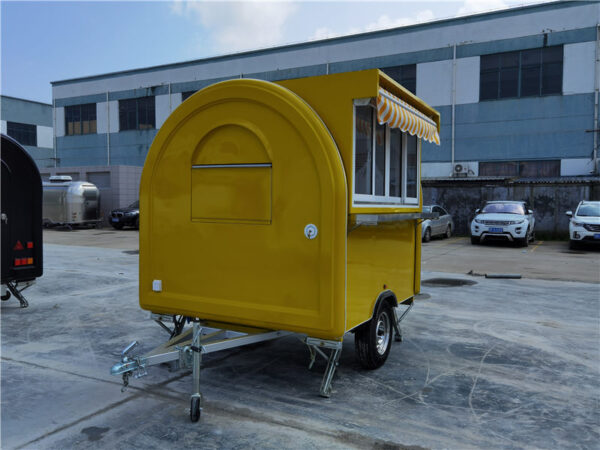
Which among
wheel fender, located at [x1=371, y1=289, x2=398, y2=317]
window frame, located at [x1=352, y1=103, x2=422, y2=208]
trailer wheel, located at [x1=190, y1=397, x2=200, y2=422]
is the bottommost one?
trailer wheel, located at [x1=190, y1=397, x2=200, y2=422]

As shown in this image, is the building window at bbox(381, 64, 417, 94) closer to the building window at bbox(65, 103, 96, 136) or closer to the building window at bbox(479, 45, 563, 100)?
the building window at bbox(479, 45, 563, 100)

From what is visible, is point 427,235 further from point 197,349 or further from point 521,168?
point 197,349

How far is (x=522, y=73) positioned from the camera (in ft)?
80.5

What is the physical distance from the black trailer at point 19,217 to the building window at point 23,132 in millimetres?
47560

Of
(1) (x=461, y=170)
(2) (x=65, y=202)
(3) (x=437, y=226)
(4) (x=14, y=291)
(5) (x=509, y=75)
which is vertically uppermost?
(5) (x=509, y=75)

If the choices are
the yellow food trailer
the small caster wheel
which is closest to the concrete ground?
the small caster wheel

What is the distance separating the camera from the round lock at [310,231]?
3.81m

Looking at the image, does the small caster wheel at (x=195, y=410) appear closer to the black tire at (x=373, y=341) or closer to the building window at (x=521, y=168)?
the black tire at (x=373, y=341)

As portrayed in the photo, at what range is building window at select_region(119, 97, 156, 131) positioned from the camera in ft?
117

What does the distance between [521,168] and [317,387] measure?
23.7 metres

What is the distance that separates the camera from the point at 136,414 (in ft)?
12.5

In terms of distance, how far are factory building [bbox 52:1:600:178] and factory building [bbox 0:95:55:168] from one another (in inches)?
1235

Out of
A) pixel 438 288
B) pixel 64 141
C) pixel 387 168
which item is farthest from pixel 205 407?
pixel 64 141

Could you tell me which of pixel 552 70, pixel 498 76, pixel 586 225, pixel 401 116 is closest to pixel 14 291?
pixel 401 116
